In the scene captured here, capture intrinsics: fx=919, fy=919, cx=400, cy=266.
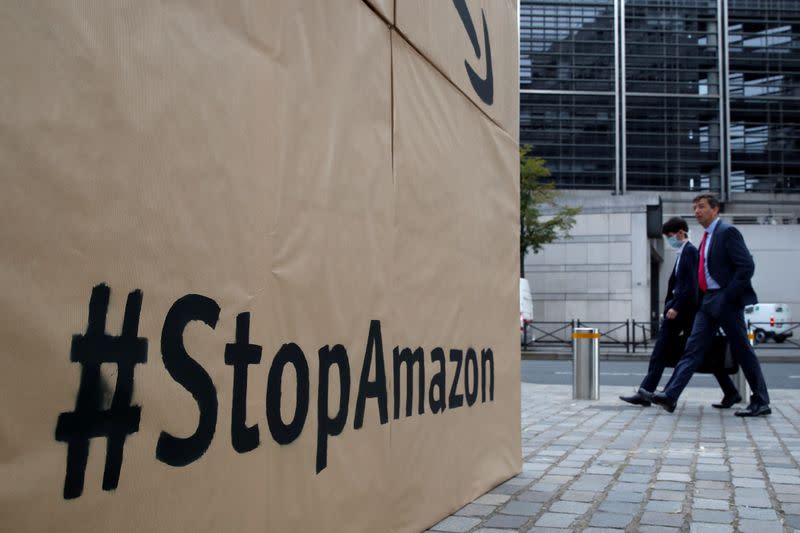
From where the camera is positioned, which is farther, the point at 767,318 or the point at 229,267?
the point at 767,318

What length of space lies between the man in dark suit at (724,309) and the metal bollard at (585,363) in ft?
6.26

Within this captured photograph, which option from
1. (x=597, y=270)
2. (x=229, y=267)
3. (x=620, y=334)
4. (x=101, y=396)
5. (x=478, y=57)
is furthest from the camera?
(x=597, y=270)

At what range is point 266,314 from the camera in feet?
8.87

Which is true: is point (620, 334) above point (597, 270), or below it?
below

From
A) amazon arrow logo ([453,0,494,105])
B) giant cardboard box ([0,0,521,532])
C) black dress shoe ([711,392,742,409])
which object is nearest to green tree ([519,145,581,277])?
black dress shoe ([711,392,742,409])

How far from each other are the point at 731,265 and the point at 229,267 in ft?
23.8

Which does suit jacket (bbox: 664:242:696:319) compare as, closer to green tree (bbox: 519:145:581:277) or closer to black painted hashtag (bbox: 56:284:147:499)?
black painted hashtag (bbox: 56:284:147:499)

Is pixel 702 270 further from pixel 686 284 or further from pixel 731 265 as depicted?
pixel 686 284

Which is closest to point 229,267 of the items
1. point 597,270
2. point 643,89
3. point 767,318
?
point 597,270

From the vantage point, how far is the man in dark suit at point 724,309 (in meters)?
8.68

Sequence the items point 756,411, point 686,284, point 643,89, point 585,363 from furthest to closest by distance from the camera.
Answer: point 643,89
point 585,363
point 686,284
point 756,411

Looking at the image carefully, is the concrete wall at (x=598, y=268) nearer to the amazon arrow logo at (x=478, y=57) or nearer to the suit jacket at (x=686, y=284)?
the suit jacket at (x=686, y=284)

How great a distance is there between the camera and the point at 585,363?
11.0 meters

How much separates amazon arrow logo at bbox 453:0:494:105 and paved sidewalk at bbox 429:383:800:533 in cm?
208
